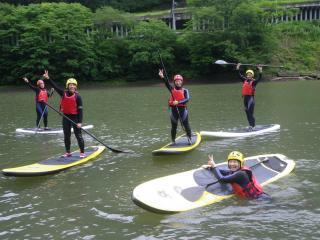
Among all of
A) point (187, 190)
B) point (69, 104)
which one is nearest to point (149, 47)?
point (69, 104)

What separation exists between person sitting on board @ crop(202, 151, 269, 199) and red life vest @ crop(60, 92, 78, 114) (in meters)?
4.65

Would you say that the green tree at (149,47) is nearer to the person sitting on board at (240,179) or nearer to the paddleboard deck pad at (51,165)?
the paddleboard deck pad at (51,165)

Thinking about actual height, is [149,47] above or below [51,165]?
above

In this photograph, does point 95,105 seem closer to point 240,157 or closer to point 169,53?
point 240,157

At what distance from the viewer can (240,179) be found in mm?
8422

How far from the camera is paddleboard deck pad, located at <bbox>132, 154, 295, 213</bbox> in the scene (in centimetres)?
794

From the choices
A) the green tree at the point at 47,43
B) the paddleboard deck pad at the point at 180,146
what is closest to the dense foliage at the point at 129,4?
the green tree at the point at 47,43

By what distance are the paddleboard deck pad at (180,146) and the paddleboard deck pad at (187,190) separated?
105 inches

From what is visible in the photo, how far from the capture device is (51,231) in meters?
7.51

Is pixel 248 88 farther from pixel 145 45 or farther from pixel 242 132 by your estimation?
pixel 145 45

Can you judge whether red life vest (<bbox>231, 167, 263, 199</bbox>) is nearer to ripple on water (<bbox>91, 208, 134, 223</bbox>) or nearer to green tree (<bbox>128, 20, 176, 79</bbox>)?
ripple on water (<bbox>91, 208, 134, 223</bbox>)

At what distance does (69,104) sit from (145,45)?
1601 inches

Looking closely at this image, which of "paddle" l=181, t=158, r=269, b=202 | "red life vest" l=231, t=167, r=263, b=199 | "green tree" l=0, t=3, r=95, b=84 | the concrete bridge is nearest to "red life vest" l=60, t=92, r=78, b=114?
"paddle" l=181, t=158, r=269, b=202

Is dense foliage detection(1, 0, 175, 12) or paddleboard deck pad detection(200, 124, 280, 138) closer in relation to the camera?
paddleboard deck pad detection(200, 124, 280, 138)
